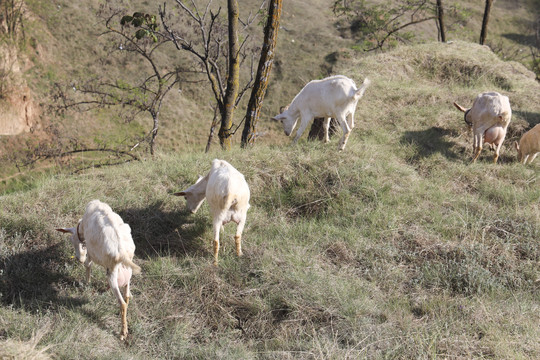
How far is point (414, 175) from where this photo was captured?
6.84m

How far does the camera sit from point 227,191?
468 centimetres

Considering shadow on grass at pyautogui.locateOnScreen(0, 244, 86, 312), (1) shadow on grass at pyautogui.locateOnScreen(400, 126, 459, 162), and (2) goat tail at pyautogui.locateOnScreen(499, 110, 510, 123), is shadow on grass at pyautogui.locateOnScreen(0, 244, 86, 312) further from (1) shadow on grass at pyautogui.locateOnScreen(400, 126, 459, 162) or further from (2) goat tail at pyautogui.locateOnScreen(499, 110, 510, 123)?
(2) goat tail at pyautogui.locateOnScreen(499, 110, 510, 123)

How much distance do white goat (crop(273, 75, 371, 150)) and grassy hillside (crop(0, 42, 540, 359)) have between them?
1.62 feet

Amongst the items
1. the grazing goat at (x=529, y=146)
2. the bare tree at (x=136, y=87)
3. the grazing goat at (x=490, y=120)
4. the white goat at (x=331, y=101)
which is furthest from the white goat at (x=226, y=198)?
the grazing goat at (x=529, y=146)

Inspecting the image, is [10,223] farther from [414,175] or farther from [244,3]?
[244,3]

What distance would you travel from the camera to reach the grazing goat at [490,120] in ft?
24.0

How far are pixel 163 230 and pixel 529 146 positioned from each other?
6016mm

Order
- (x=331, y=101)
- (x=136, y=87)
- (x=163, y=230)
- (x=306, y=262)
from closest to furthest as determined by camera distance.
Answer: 1. (x=306, y=262)
2. (x=163, y=230)
3. (x=331, y=101)
4. (x=136, y=87)

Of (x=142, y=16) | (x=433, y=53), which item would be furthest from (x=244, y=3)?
(x=142, y=16)

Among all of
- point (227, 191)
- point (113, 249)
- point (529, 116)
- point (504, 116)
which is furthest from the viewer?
point (529, 116)

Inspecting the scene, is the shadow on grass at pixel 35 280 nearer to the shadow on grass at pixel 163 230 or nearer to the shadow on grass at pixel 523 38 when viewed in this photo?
the shadow on grass at pixel 163 230

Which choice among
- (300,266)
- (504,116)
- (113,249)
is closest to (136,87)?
(113,249)

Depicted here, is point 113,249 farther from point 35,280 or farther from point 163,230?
point 163,230

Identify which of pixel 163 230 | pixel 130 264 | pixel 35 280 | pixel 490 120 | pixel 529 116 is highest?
pixel 490 120
